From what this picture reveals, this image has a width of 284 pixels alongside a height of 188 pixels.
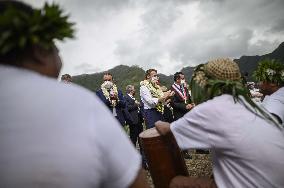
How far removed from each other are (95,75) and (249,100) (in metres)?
84.9

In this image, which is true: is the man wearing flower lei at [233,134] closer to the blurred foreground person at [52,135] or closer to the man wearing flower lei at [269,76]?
the blurred foreground person at [52,135]

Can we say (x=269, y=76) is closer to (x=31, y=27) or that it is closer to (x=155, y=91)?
(x=155, y=91)

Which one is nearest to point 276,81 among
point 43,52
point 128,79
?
point 43,52

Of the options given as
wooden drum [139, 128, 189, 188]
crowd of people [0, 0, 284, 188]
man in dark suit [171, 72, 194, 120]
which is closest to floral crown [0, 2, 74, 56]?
crowd of people [0, 0, 284, 188]

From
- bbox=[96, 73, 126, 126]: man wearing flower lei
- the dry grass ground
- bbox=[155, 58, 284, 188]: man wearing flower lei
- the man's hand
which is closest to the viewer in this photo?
bbox=[155, 58, 284, 188]: man wearing flower lei

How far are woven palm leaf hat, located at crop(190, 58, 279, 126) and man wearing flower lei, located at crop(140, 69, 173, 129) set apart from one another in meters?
5.33

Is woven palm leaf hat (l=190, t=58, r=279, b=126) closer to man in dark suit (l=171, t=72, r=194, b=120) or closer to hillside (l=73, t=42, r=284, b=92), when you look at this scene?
man in dark suit (l=171, t=72, r=194, b=120)

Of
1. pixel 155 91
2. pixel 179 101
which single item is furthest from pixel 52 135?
pixel 179 101

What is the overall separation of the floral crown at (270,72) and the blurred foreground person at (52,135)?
4.29 meters

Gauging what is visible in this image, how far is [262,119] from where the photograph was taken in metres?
2.84

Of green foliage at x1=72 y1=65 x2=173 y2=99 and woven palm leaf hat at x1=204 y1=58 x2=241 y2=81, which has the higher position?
green foliage at x1=72 y1=65 x2=173 y2=99

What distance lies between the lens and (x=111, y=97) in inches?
347

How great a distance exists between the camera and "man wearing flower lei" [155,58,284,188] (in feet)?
9.07

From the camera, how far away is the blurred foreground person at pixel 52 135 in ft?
4.17
